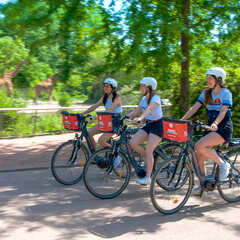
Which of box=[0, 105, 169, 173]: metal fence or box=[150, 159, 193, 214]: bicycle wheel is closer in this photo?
box=[150, 159, 193, 214]: bicycle wheel

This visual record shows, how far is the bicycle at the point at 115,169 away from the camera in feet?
19.0

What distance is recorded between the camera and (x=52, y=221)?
189 inches

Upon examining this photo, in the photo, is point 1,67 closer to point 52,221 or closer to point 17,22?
point 17,22

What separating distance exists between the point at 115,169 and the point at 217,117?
175cm

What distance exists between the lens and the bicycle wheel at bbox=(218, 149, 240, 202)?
18.4 ft

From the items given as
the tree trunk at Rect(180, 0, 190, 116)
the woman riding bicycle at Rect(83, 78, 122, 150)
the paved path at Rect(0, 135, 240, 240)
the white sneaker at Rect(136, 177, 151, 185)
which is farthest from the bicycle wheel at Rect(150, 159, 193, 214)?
the tree trunk at Rect(180, 0, 190, 116)

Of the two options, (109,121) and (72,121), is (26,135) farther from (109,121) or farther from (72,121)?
(109,121)

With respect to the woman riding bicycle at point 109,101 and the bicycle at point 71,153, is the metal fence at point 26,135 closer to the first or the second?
the bicycle at point 71,153

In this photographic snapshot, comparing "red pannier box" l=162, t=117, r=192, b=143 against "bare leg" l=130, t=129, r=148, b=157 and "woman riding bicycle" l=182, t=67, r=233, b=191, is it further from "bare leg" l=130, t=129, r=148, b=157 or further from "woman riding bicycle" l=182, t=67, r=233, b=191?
"bare leg" l=130, t=129, r=148, b=157

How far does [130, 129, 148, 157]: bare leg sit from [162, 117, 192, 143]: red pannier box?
829mm

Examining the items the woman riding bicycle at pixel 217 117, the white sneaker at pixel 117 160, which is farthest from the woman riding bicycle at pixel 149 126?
the woman riding bicycle at pixel 217 117

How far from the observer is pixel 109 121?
6.08 m

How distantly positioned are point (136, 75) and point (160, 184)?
4200 mm

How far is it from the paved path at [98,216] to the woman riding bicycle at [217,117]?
0.58m
